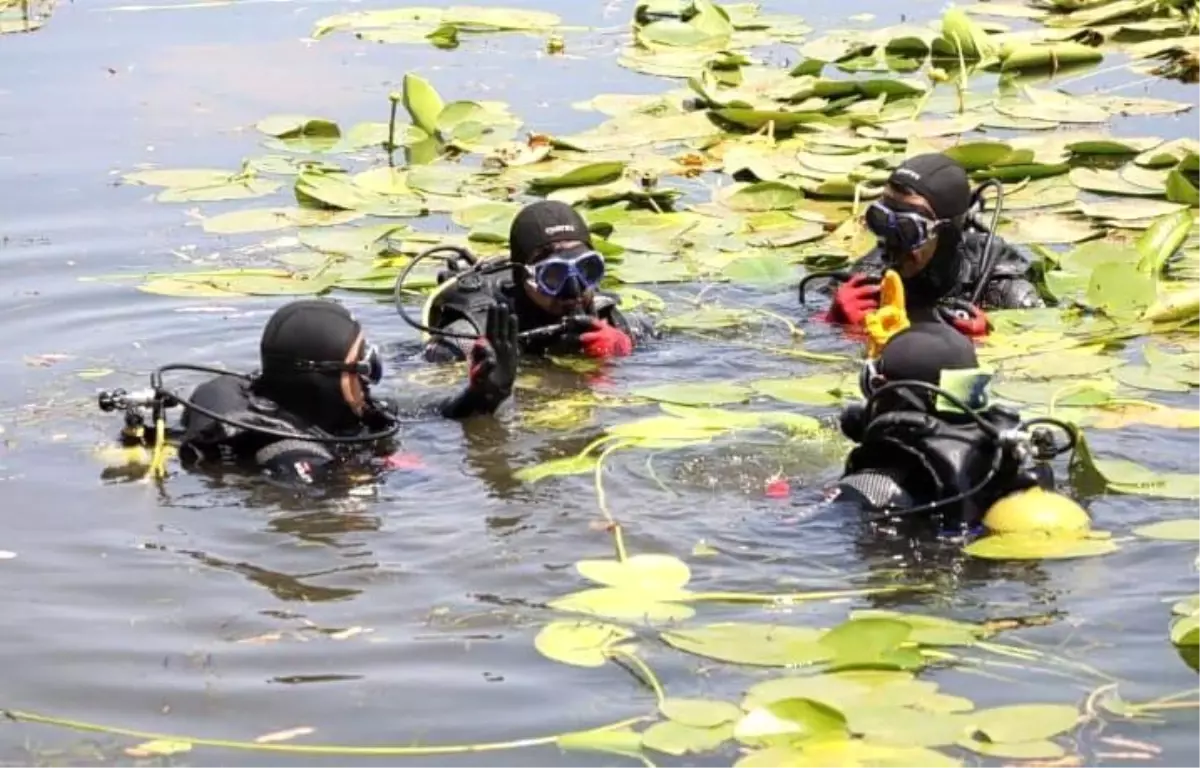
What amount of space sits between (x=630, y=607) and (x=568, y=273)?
8.08 ft

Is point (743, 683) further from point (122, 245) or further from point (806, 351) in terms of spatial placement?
point (122, 245)

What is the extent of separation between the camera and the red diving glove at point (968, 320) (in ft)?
24.8

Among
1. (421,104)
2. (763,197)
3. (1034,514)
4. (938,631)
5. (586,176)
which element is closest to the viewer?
(938,631)

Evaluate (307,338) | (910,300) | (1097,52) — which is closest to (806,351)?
(910,300)

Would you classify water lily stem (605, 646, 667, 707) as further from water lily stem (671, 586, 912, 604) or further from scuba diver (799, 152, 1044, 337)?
scuba diver (799, 152, 1044, 337)

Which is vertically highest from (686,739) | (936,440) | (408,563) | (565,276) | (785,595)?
(936,440)

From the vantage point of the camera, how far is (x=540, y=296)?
24.5 ft

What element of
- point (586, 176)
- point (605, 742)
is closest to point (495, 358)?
point (605, 742)

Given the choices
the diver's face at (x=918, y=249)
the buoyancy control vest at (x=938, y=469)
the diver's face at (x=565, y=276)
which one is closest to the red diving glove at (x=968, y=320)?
the diver's face at (x=918, y=249)

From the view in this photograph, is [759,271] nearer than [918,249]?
No

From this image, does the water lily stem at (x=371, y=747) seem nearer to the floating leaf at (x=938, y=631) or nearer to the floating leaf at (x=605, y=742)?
the floating leaf at (x=605, y=742)

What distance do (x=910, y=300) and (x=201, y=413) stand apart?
2821 mm

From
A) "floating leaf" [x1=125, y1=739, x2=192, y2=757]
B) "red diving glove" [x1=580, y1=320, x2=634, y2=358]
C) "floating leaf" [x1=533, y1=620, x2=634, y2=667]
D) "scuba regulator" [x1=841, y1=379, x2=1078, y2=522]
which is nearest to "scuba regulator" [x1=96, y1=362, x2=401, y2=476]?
"red diving glove" [x1=580, y1=320, x2=634, y2=358]

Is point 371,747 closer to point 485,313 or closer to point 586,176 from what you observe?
point 485,313
